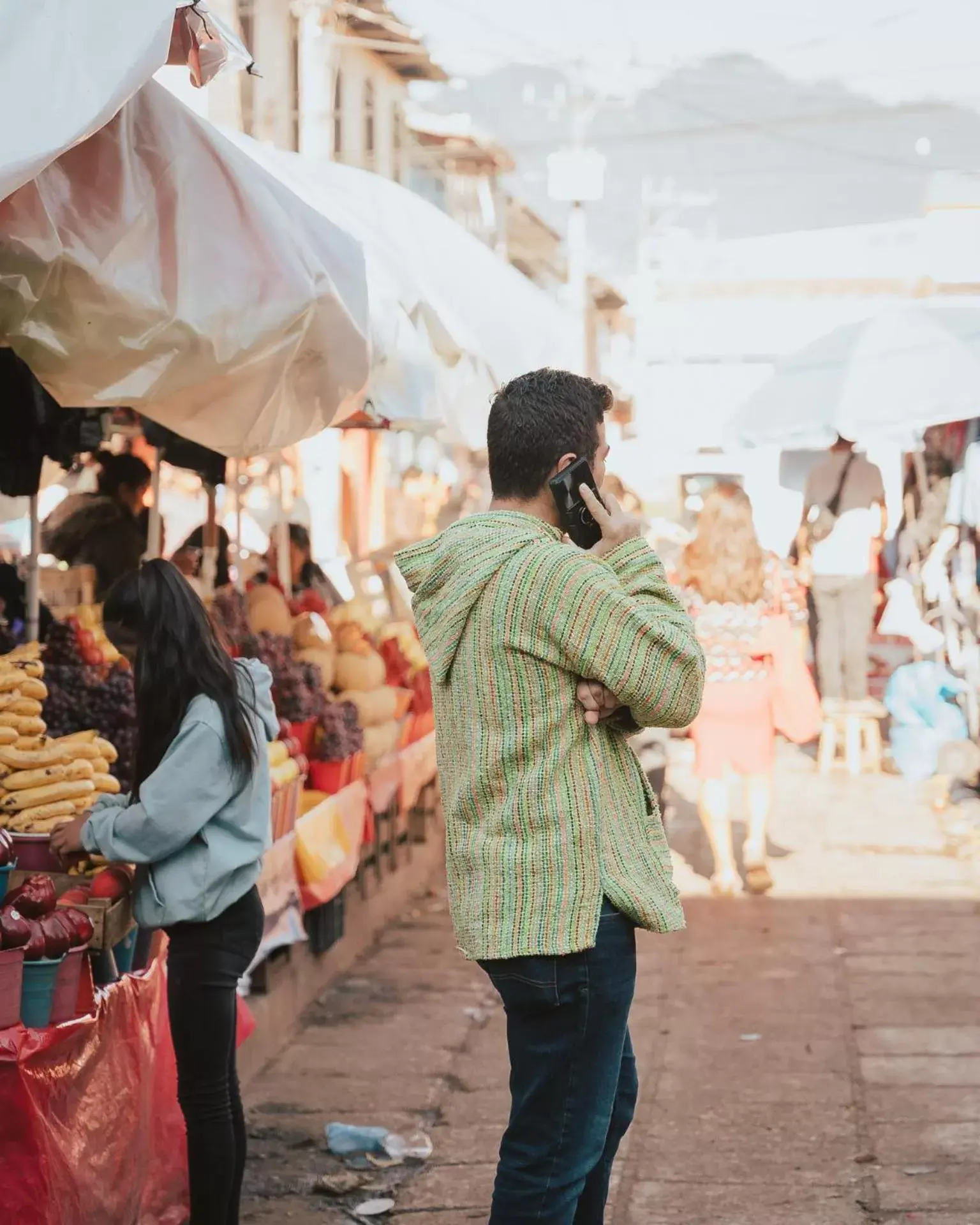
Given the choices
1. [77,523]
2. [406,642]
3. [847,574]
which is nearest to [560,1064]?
[77,523]

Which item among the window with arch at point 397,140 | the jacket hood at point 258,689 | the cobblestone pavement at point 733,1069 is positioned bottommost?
the cobblestone pavement at point 733,1069

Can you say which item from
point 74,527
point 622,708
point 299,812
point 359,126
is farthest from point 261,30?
point 622,708

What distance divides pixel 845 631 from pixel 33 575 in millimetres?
8199

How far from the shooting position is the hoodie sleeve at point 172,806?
3809 mm

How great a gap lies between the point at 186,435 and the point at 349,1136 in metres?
2.23

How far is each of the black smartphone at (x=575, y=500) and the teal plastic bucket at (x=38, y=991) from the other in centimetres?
168

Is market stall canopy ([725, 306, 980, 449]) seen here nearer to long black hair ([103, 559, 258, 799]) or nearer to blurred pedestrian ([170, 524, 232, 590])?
blurred pedestrian ([170, 524, 232, 590])

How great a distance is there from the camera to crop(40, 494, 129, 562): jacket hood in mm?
8352

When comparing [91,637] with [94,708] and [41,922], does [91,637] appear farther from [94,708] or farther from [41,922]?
[41,922]

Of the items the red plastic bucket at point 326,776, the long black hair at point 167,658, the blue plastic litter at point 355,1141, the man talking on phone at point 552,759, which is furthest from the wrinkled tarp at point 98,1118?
the red plastic bucket at point 326,776

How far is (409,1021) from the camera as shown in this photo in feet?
21.7

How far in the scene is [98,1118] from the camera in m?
3.92

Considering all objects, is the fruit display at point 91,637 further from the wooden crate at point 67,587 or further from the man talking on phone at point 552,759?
the man talking on phone at point 552,759

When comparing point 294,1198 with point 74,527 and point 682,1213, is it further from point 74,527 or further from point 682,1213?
point 74,527
